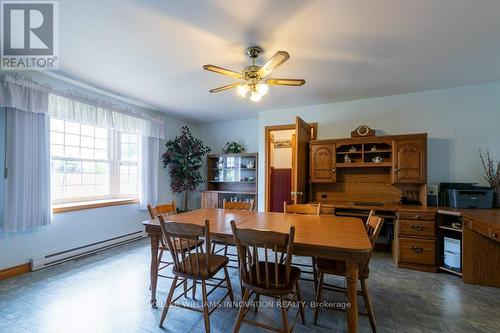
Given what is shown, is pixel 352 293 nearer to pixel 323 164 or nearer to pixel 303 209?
pixel 303 209

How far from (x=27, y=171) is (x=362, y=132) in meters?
4.56

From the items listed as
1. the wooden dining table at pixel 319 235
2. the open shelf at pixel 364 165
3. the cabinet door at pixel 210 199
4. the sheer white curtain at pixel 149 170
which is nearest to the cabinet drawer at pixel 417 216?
the open shelf at pixel 364 165

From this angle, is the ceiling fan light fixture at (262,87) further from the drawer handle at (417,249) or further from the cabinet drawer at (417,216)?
the drawer handle at (417,249)

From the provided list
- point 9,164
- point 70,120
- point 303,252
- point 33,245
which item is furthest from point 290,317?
point 70,120

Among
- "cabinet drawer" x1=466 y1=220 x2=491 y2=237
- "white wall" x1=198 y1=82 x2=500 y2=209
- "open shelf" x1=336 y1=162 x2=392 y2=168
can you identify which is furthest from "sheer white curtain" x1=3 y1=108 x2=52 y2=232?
"cabinet drawer" x1=466 y1=220 x2=491 y2=237

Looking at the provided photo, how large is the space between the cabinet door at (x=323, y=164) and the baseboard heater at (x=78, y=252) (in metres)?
3.32

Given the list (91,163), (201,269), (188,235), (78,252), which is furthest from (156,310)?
(91,163)

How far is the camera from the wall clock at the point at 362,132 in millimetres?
3596

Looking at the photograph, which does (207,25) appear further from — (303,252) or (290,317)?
(290,317)

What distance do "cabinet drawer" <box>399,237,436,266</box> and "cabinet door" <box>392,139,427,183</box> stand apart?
32.4 inches

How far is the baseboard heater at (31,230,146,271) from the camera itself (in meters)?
2.82

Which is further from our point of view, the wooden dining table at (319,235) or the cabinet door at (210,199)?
the cabinet door at (210,199)

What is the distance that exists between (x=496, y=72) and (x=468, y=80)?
0.27m

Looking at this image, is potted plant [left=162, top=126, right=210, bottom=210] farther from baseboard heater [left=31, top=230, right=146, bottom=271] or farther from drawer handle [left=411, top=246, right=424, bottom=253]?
drawer handle [left=411, top=246, right=424, bottom=253]
